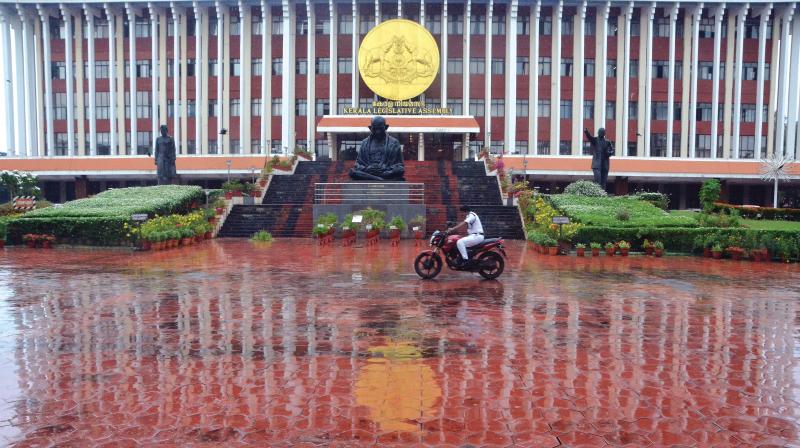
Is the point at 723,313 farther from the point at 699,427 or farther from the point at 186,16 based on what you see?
the point at 186,16

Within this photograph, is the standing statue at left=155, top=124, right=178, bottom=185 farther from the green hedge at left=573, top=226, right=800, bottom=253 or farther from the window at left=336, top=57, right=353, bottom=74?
the window at left=336, top=57, right=353, bottom=74

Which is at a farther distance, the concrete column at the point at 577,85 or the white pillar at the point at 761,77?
the concrete column at the point at 577,85

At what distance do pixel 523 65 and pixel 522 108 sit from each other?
3.07 m

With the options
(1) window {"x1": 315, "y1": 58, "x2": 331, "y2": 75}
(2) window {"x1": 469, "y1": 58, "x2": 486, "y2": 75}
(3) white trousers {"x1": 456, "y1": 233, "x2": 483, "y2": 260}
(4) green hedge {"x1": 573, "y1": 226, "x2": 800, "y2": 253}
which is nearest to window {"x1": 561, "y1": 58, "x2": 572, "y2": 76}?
(2) window {"x1": 469, "y1": 58, "x2": 486, "y2": 75}

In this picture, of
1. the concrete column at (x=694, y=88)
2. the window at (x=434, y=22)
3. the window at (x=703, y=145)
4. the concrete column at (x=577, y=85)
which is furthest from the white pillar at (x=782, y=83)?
the window at (x=434, y=22)

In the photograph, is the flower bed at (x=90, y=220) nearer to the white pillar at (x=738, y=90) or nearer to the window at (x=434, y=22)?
the window at (x=434, y=22)

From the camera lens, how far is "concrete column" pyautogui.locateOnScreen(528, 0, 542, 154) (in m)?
43.4

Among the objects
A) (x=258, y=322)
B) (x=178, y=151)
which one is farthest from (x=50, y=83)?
(x=258, y=322)

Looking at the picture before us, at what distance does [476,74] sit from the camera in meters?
44.3

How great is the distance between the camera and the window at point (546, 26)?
44.4m

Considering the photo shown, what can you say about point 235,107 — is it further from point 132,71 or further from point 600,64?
point 600,64

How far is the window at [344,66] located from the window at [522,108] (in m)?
12.2

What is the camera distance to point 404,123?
129 feet

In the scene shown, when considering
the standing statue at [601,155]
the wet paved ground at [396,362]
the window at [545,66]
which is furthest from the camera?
the window at [545,66]
